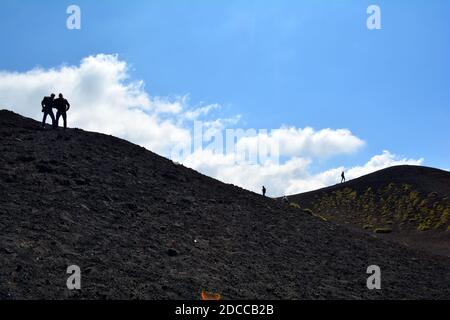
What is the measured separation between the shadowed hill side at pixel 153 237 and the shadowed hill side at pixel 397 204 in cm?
1796

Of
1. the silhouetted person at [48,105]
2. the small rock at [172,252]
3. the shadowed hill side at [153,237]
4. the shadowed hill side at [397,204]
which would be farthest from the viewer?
the shadowed hill side at [397,204]

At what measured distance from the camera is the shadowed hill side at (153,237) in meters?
13.5

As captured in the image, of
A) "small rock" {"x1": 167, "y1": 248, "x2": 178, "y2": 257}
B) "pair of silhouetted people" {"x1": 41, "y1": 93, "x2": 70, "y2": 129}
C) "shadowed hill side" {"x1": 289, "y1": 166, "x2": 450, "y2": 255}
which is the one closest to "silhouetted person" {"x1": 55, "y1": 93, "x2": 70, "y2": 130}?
"pair of silhouetted people" {"x1": 41, "y1": 93, "x2": 70, "y2": 129}

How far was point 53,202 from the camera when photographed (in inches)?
718

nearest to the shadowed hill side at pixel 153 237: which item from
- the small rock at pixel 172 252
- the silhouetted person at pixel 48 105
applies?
the small rock at pixel 172 252

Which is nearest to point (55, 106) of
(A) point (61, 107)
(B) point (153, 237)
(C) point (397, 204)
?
(A) point (61, 107)

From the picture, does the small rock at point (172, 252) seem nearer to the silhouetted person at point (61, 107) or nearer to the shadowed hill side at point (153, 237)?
the shadowed hill side at point (153, 237)

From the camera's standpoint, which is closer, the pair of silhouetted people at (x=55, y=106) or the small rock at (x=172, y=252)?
the small rock at (x=172, y=252)

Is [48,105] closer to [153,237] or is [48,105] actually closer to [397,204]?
[153,237]

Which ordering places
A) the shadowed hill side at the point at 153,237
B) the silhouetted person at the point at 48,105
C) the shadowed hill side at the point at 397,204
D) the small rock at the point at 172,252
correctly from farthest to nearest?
the shadowed hill side at the point at 397,204, the silhouetted person at the point at 48,105, the small rock at the point at 172,252, the shadowed hill side at the point at 153,237

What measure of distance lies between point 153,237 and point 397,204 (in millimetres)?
48900

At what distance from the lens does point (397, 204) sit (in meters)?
60.0

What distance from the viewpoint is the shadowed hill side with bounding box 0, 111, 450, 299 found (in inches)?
531
